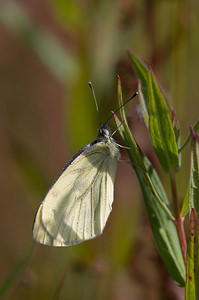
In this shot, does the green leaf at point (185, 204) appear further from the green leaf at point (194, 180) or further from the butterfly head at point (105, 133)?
the butterfly head at point (105, 133)

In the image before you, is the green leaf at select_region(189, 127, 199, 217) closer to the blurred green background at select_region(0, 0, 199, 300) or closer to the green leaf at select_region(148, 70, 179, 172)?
the green leaf at select_region(148, 70, 179, 172)

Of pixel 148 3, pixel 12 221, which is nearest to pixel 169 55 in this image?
pixel 148 3

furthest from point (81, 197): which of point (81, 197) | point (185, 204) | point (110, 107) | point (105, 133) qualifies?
point (185, 204)

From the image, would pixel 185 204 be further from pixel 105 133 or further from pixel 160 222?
pixel 105 133

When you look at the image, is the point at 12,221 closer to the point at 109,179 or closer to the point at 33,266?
the point at 33,266

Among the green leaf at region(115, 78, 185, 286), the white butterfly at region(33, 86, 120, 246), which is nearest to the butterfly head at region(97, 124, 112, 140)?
the white butterfly at region(33, 86, 120, 246)
